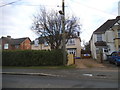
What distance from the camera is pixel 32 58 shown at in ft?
70.1

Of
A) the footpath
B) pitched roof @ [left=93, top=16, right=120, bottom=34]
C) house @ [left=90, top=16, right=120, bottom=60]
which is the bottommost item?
the footpath

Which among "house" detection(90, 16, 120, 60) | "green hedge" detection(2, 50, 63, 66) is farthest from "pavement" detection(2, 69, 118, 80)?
"house" detection(90, 16, 120, 60)

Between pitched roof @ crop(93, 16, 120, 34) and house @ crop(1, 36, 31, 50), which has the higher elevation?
pitched roof @ crop(93, 16, 120, 34)

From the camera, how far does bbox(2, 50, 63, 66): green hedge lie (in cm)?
2070

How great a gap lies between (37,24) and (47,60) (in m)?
10.7

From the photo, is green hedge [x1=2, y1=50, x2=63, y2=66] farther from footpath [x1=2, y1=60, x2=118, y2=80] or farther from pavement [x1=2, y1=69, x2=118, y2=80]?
pavement [x1=2, y1=69, x2=118, y2=80]

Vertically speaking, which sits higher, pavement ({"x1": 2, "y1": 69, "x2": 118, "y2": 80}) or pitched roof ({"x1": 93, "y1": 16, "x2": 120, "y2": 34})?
pitched roof ({"x1": 93, "y1": 16, "x2": 120, "y2": 34})

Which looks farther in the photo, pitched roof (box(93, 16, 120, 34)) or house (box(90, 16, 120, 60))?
pitched roof (box(93, 16, 120, 34))

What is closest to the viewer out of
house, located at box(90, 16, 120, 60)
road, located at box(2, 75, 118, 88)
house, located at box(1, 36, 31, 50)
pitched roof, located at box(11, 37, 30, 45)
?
road, located at box(2, 75, 118, 88)

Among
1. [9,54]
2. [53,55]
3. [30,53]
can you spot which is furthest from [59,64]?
[9,54]

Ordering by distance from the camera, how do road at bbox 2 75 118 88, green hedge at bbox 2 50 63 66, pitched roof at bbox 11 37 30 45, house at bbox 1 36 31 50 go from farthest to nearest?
1. pitched roof at bbox 11 37 30 45
2. house at bbox 1 36 31 50
3. green hedge at bbox 2 50 63 66
4. road at bbox 2 75 118 88

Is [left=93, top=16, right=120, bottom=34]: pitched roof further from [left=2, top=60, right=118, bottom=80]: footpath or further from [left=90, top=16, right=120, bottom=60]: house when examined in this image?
[left=2, top=60, right=118, bottom=80]: footpath

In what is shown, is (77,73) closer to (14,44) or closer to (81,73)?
(81,73)

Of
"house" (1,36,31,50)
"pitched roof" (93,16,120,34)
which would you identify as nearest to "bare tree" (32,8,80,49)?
"pitched roof" (93,16,120,34)
